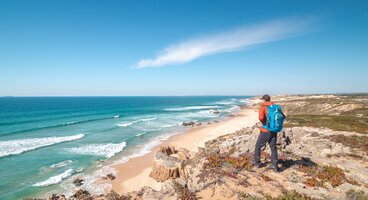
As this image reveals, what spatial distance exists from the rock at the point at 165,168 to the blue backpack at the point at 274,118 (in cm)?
788

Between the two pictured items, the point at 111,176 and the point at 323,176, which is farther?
the point at 111,176

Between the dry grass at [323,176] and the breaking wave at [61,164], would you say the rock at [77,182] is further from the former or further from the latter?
the dry grass at [323,176]

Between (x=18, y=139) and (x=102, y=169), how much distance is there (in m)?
21.5

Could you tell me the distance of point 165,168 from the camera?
14.8 meters

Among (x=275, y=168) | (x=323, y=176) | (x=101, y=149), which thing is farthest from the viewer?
(x=101, y=149)

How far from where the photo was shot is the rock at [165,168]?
14.4 metres

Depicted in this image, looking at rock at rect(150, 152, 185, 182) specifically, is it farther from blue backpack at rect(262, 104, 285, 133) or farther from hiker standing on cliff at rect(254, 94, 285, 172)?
blue backpack at rect(262, 104, 285, 133)

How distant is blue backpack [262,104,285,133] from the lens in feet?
24.0

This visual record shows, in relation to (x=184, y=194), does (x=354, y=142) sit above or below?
below

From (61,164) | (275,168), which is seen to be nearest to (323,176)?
(275,168)

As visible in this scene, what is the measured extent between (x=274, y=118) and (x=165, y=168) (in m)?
9.52

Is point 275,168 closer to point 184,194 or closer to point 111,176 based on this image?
point 184,194

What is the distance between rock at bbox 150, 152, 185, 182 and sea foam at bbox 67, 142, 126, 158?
9.60 metres

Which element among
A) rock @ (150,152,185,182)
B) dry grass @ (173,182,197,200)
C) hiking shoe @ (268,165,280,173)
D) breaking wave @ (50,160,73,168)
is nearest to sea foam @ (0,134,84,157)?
breaking wave @ (50,160,73,168)
